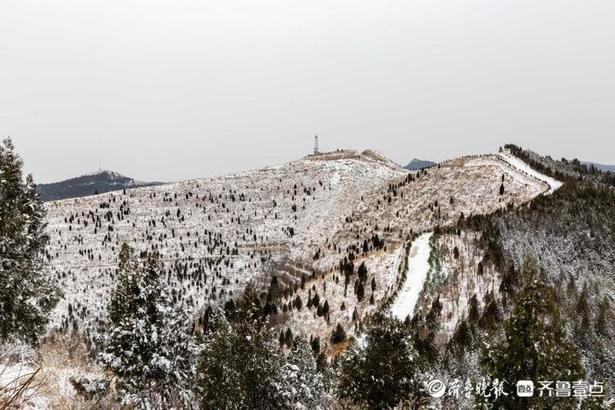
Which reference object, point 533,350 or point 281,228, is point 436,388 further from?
point 281,228

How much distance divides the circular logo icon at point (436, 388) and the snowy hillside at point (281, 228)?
14099 mm

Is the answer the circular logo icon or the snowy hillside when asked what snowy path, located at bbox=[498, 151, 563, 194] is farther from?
the circular logo icon

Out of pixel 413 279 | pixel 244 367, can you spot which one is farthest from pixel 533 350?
pixel 413 279

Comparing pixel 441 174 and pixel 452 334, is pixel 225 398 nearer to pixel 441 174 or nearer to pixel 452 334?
pixel 452 334

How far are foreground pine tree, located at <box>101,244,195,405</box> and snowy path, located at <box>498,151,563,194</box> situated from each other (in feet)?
140

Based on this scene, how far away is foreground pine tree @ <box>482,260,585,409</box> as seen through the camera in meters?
11.9

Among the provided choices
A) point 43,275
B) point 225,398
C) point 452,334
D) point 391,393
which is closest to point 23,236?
point 43,275

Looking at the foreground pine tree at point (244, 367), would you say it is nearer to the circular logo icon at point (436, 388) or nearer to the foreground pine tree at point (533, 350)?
the circular logo icon at point (436, 388)

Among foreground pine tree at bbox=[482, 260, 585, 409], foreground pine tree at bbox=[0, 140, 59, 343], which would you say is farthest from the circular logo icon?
foreground pine tree at bbox=[0, 140, 59, 343]

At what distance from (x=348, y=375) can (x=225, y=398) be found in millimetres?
5277

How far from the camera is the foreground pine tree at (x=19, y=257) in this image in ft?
60.3

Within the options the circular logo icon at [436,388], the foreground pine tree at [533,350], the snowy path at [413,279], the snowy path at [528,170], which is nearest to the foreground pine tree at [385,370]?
the circular logo icon at [436,388]

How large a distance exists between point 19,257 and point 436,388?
18794 millimetres

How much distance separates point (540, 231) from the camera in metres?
36.2
